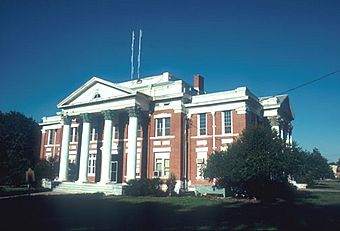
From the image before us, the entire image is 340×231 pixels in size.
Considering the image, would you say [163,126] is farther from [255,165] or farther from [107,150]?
[255,165]

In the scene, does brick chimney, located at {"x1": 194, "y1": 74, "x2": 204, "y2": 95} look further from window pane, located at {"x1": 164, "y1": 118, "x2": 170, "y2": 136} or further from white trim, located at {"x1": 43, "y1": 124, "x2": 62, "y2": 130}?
white trim, located at {"x1": 43, "y1": 124, "x2": 62, "y2": 130}

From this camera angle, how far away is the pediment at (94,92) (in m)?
32.4

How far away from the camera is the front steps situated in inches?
1115

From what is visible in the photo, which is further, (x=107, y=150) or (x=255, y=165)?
(x=107, y=150)

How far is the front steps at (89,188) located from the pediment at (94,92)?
29.3 ft

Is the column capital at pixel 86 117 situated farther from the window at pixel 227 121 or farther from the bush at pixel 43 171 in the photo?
the window at pixel 227 121

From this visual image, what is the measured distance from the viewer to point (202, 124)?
31.3m

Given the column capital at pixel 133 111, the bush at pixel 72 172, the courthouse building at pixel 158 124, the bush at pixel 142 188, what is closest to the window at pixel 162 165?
the courthouse building at pixel 158 124

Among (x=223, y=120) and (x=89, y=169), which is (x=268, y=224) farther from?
(x=89, y=169)

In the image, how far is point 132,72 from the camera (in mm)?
39594

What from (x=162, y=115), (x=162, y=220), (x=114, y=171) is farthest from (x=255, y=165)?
(x=114, y=171)

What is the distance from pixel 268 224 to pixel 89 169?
90.4ft

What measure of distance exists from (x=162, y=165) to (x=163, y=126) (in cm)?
400

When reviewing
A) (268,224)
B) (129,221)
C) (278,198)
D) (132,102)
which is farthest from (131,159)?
(268,224)
